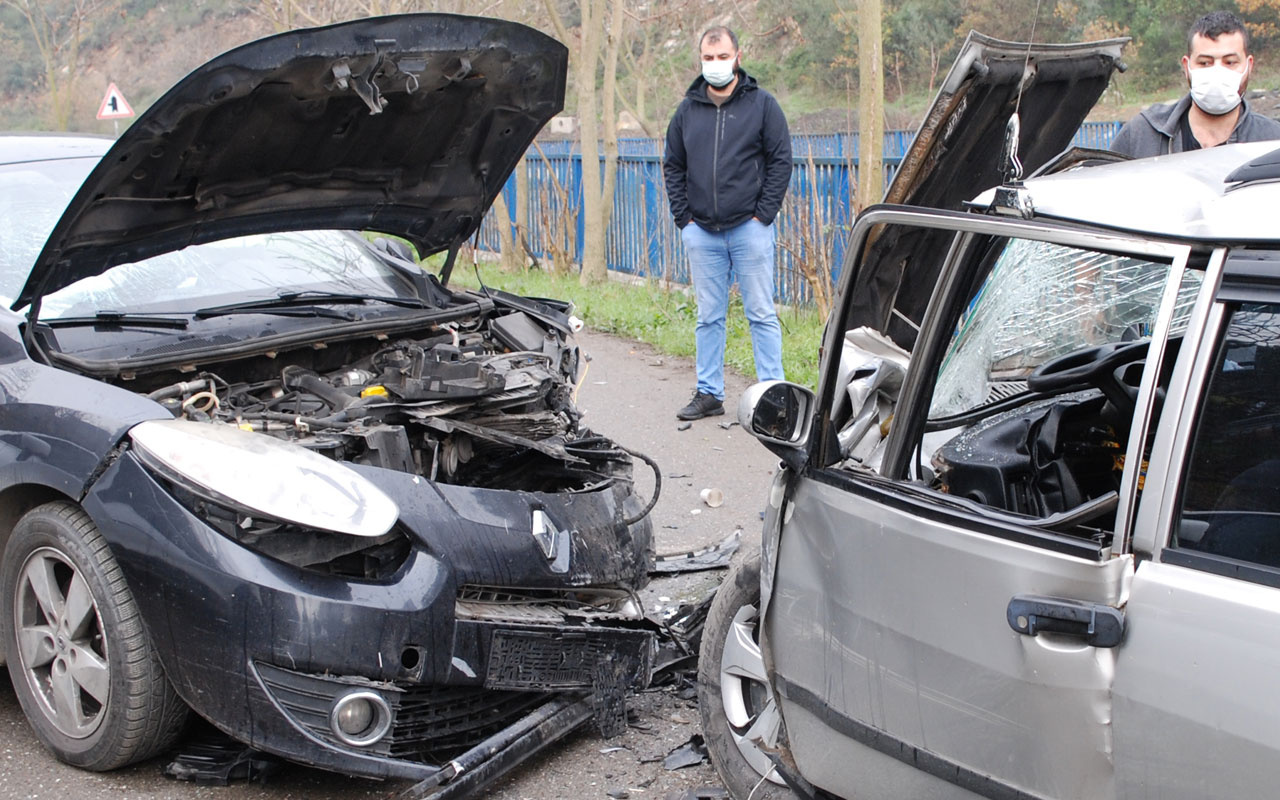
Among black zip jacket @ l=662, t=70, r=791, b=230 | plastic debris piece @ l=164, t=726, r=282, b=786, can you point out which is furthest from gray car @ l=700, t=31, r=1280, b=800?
black zip jacket @ l=662, t=70, r=791, b=230

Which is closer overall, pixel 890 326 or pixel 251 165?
pixel 890 326

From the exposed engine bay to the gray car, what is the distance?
0.97 m

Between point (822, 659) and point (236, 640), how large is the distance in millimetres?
1454

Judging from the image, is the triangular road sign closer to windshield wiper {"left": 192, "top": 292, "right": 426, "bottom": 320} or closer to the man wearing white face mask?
windshield wiper {"left": 192, "top": 292, "right": 426, "bottom": 320}

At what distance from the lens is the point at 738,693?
337cm

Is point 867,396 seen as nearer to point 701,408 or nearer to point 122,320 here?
point 122,320

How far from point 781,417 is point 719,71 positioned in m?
4.89

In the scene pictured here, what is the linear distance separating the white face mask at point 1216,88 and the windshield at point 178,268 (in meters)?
3.22

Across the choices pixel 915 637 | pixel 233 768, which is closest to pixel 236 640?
pixel 233 768

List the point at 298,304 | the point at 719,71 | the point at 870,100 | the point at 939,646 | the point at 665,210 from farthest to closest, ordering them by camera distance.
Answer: the point at 665,210
the point at 870,100
the point at 719,71
the point at 298,304
the point at 939,646

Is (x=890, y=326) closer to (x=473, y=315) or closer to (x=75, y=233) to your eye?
(x=473, y=315)

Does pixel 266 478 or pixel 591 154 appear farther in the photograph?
pixel 591 154

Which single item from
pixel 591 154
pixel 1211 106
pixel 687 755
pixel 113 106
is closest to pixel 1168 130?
pixel 1211 106

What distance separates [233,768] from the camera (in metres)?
3.41
